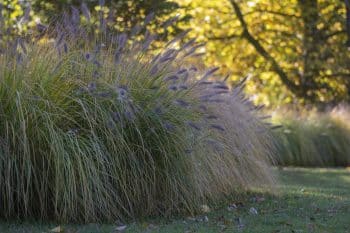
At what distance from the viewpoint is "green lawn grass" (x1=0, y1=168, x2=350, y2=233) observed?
625 centimetres

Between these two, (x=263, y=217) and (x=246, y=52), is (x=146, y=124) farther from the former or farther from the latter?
(x=246, y=52)

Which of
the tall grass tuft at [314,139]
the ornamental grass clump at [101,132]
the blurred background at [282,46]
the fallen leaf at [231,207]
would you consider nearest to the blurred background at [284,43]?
the blurred background at [282,46]

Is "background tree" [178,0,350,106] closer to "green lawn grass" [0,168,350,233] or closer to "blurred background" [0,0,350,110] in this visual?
"blurred background" [0,0,350,110]

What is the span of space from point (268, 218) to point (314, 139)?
33.0 feet

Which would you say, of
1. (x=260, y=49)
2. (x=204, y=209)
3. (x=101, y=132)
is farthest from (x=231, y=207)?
(x=260, y=49)

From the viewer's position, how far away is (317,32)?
72.2 feet

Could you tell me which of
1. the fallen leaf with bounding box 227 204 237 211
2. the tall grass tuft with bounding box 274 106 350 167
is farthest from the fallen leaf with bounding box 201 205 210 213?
the tall grass tuft with bounding box 274 106 350 167

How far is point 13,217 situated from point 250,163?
320 centimetres

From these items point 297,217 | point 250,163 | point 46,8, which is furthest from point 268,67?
point 297,217

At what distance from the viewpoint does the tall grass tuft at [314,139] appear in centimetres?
1622

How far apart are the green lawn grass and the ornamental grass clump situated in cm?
27

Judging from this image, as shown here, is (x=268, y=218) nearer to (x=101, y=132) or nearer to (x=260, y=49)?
(x=101, y=132)

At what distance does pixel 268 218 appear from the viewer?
22.8ft

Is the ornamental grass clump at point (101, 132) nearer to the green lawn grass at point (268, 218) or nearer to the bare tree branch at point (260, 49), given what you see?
the green lawn grass at point (268, 218)
